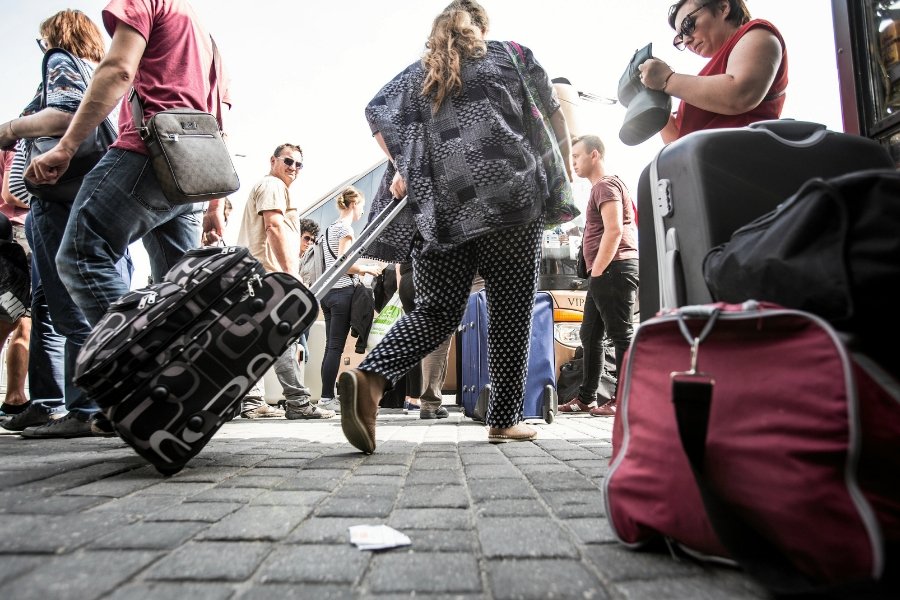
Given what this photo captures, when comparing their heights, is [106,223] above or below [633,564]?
above

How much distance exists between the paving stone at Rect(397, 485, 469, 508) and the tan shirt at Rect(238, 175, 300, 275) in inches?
114

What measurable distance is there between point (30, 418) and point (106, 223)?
4.71 feet

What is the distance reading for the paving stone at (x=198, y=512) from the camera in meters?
1.34

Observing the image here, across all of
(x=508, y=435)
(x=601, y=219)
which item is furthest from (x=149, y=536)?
(x=601, y=219)

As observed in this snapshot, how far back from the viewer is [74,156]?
9.48 ft

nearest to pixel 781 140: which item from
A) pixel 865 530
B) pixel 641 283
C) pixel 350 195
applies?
pixel 641 283

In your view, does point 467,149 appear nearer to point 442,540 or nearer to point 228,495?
point 228,495

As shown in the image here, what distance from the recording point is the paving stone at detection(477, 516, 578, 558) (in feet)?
3.65

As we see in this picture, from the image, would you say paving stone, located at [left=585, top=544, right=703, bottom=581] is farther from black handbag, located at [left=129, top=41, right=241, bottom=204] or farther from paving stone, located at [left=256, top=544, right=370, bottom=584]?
black handbag, located at [left=129, top=41, right=241, bottom=204]

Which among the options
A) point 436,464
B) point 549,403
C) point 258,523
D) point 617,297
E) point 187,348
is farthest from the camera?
point 617,297

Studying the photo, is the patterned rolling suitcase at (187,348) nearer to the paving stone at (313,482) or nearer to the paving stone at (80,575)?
the paving stone at (313,482)

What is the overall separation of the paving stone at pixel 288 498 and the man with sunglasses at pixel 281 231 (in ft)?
8.01

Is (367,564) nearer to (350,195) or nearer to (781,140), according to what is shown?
(781,140)

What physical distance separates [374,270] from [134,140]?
11.7 ft
